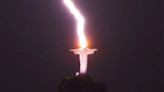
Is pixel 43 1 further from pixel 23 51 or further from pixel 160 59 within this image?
pixel 160 59

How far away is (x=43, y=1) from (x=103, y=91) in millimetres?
670

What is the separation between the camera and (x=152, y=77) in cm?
189

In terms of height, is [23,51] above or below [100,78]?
above

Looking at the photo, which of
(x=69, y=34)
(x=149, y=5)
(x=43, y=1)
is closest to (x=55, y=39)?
(x=69, y=34)

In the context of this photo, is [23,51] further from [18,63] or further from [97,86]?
[97,86]

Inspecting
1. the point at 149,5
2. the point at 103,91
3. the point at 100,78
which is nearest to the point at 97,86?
the point at 103,91

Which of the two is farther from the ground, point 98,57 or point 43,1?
point 43,1

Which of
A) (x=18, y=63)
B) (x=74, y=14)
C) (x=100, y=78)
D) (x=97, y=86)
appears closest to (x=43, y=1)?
(x=74, y=14)

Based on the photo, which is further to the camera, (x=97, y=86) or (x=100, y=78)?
(x=100, y=78)

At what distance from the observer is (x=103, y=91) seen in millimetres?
1442

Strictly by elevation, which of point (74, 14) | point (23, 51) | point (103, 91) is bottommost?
point (103, 91)

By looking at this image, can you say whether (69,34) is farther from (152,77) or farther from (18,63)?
(152,77)

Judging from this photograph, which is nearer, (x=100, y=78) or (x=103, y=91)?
(x=103, y=91)

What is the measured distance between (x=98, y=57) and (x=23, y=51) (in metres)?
0.38
